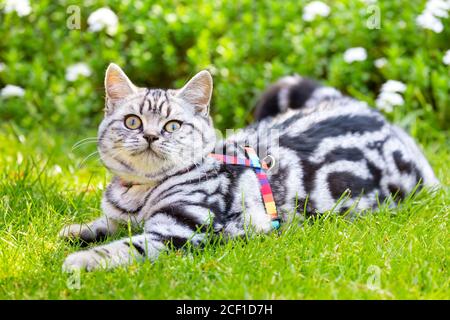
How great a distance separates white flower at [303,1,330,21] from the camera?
5496 mm

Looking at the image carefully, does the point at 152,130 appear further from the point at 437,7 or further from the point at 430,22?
the point at 437,7

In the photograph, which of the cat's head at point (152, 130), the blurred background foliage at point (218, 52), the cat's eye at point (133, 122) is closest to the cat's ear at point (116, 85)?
the cat's head at point (152, 130)

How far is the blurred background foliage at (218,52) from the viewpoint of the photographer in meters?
5.40

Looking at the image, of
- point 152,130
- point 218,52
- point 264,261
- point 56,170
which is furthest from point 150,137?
point 218,52

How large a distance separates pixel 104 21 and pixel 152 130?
2.71 metres

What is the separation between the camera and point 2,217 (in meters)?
3.39

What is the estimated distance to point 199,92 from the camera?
3244mm

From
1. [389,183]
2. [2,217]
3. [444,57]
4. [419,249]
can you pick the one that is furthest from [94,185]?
[444,57]

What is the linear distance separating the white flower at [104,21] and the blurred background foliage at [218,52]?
0.29 ft

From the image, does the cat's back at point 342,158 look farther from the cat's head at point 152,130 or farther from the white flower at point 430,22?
the white flower at point 430,22

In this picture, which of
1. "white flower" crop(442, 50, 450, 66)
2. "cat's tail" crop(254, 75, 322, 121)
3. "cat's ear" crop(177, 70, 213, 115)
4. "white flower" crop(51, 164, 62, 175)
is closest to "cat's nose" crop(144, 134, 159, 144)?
"cat's ear" crop(177, 70, 213, 115)
